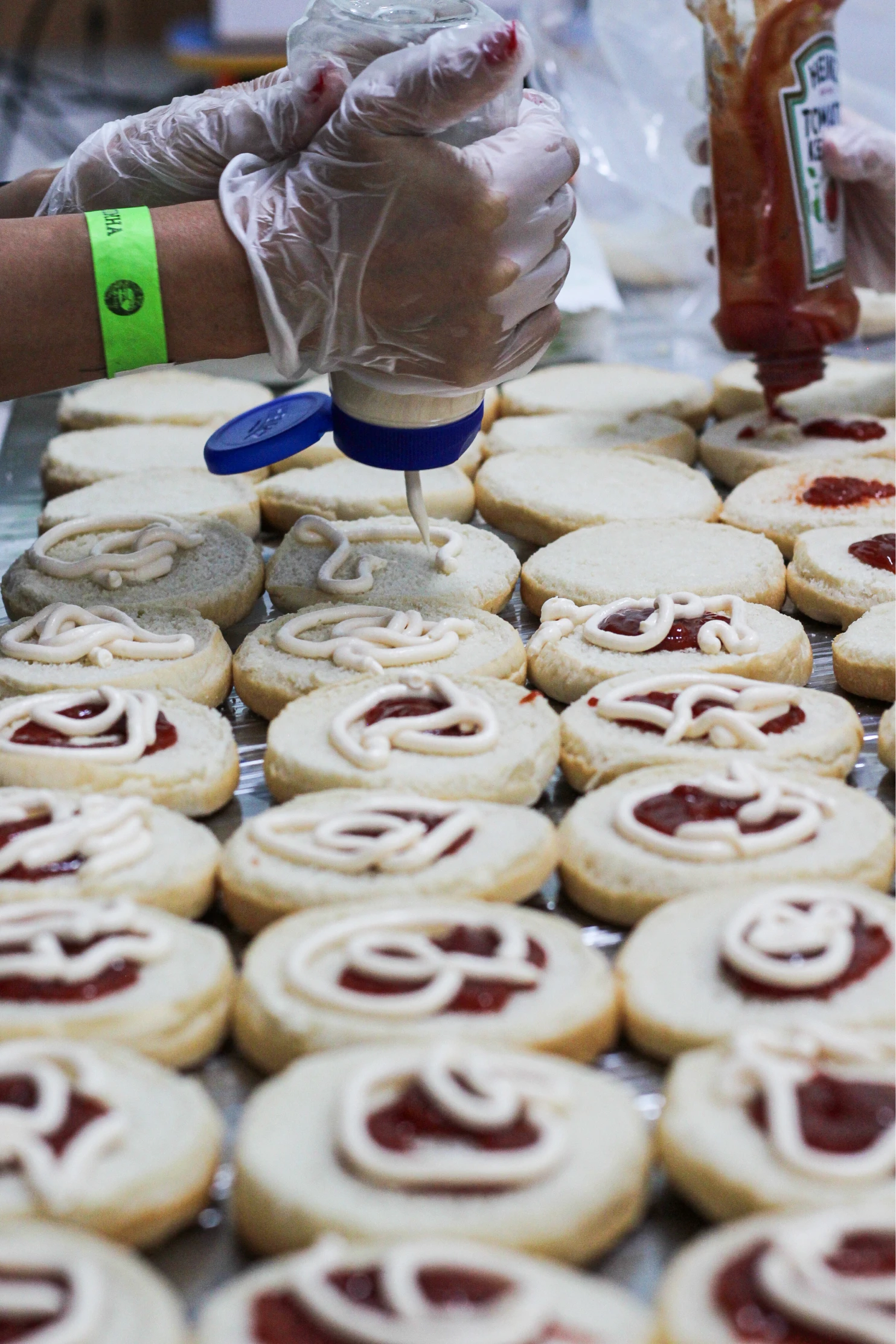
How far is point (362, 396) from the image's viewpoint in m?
2.78

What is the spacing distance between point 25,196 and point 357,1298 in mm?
2688

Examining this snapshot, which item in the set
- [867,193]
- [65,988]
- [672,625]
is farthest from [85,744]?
[867,193]

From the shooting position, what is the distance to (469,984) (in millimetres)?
1823

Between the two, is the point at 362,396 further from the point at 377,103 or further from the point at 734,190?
the point at 734,190

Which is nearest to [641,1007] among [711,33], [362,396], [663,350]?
[362,396]

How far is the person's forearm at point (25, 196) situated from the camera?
10.5ft

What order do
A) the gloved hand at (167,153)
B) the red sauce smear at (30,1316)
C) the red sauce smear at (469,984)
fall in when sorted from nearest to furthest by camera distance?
the red sauce smear at (30,1316)
the red sauce smear at (469,984)
the gloved hand at (167,153)

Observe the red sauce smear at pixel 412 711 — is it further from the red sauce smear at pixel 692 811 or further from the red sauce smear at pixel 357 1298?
the red sauce smear at pixel 357 1298

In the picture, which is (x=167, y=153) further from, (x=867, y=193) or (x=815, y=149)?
(x=867, y=193)

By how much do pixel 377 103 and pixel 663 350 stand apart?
8.48ft

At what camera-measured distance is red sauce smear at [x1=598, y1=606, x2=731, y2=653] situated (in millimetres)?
2793

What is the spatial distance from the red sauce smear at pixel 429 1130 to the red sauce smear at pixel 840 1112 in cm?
29

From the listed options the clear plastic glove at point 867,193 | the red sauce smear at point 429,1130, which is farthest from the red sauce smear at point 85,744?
the clear plastic glove at point 867,193

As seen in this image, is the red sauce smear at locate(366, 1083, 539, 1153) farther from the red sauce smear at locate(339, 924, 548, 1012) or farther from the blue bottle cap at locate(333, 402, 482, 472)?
the blue bottle cap at locate(333, 402, 482, 472)
